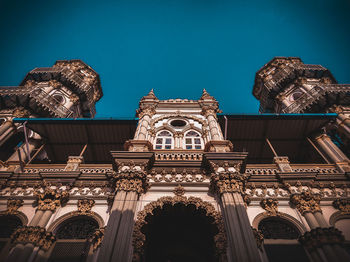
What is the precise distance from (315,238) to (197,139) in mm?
9431

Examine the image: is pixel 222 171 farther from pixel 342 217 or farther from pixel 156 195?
pixel 342 217

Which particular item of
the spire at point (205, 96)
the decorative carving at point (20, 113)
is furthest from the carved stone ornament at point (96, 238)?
the decorative carving at point (20, 113)

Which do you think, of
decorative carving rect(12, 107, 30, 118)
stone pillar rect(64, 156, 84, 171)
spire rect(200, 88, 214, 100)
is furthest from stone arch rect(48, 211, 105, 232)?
decorative carving rect(12, 107, 30, 118)

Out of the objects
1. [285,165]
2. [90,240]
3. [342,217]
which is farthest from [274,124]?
[90,240]

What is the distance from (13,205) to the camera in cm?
1184

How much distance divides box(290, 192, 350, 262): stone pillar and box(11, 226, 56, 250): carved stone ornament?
11.2 m

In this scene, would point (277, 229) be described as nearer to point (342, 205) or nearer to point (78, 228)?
point (342, 205)

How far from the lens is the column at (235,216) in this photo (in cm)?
864

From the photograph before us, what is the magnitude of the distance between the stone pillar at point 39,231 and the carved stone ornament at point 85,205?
3.03 feet

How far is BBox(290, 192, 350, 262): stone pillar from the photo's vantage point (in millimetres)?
9398

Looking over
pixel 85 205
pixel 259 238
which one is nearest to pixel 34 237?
pixel 85 205

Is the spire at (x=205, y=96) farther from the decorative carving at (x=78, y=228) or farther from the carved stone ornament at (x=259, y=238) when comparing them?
the decorative carving at (x=78, y=228)

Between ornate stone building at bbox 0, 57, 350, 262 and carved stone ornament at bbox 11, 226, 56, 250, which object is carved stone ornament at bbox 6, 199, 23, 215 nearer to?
ornate stone building at bbox 0, 57, 350, 262

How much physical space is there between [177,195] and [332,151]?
1337 centimetres
